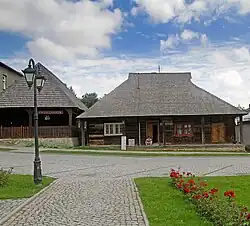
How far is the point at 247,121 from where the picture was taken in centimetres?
4981

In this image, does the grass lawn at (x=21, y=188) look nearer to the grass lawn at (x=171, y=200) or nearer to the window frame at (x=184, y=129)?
the grass lawn at (x=171, y=200)

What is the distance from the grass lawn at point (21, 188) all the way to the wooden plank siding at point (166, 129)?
79.4ft

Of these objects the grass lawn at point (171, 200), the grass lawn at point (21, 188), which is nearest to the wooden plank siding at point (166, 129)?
the grass lawn at point (21, 188)

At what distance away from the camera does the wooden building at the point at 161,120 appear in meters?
39.4

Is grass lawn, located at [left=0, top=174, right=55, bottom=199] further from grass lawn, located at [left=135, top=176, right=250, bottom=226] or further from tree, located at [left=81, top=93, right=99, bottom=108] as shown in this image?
tree, located at [left=81, top=93, right=99, bottom=108]

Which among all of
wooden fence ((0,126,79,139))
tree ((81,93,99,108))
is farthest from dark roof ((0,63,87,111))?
tree ((81,93,99,108))

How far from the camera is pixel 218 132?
40.6 m

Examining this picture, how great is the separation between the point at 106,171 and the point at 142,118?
21.1m

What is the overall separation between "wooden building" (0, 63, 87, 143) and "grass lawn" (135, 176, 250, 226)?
25.0 meters

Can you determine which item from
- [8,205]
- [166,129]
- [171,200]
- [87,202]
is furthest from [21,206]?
[166,129]

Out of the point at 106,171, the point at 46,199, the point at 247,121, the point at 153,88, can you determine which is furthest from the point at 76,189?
the point at 247,121

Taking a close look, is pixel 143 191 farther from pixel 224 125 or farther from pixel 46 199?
pixel 224 125

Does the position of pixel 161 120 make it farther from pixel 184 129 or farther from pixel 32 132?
pixel 32 132

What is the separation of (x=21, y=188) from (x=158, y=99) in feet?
94.3
